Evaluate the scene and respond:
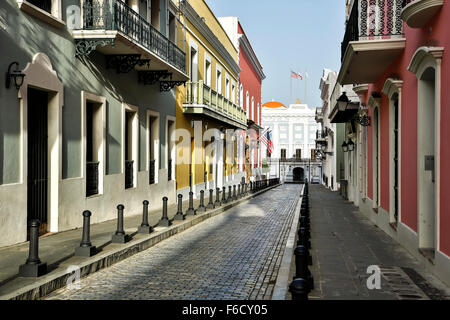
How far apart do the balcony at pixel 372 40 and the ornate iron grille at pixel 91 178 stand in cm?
659

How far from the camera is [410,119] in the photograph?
8.70 m

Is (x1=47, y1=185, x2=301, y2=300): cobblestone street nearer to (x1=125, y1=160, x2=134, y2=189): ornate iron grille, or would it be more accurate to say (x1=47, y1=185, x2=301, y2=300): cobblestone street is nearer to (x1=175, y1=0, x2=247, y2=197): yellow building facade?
(x1=125, y1=160, x2=134, y2=189): ornate iron grille

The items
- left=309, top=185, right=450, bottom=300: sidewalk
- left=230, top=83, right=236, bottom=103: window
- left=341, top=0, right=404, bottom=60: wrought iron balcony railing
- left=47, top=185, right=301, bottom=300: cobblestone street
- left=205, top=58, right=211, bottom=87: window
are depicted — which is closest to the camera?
left=309, top=185, right=450, bottom=300: sidewalk

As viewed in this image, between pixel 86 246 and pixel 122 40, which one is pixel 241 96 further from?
pixel 86 246

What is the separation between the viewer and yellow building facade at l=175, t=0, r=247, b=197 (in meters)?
19.5

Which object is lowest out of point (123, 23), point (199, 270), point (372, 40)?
point (199, 270)

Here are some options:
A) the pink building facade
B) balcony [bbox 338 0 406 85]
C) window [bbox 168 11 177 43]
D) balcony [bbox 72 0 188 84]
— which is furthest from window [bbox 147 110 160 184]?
the pink building facade

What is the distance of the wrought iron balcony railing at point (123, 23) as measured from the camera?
35.0ft

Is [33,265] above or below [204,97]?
below

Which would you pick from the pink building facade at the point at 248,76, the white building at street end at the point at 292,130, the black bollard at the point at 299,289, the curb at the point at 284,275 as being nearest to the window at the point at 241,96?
the pink building facade at the point at 248,76

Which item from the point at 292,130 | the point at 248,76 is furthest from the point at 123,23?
the point at 292,130

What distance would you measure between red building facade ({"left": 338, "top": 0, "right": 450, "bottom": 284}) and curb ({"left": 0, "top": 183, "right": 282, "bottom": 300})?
195 inches

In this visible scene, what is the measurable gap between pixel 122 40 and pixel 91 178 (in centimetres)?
340

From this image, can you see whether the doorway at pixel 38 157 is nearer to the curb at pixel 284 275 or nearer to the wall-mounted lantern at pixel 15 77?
the wall-mounted lantern at pixel 15 77
